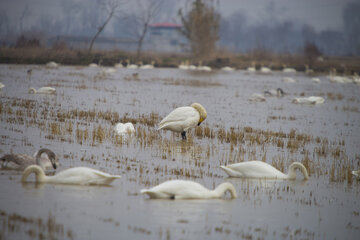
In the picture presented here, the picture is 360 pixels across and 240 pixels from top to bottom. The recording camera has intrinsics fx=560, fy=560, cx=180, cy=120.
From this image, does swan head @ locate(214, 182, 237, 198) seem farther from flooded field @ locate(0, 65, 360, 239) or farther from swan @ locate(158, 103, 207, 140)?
swan @ locate(158, 103, 207, 140)

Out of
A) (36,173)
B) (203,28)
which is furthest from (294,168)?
(203,28)

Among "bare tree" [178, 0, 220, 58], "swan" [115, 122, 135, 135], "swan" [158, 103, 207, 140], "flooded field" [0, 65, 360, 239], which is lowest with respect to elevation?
"flooded field" [0, 65, 360, 239]

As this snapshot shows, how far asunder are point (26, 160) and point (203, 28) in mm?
50160

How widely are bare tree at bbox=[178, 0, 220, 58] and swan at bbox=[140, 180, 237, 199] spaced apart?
166 feet

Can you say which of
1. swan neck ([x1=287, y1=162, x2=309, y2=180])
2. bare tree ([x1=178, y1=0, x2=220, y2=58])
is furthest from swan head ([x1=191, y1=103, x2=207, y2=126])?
bare tree ([x1=178, y1=0, x2=220, y2=58])

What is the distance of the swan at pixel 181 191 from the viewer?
6656mm

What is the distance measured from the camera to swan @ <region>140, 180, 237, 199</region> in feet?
21.8

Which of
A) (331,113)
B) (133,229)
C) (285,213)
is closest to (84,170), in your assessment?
(133,229)

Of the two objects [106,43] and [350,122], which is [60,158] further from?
[106,43]

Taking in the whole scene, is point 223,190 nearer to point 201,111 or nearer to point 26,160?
point 26,160

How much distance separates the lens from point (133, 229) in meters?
5.61

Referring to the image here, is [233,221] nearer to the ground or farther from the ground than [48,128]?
nearer to the ground

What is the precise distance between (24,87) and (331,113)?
39.4 feet

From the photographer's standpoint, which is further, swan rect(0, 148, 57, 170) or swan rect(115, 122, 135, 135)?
swan rect(115, 122, 135, 135)
